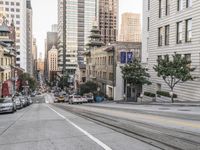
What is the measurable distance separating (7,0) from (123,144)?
172 meters

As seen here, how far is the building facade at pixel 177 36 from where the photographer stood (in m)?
35.3

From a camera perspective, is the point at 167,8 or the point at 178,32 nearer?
the point at 178,32

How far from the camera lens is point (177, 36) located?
39875mm

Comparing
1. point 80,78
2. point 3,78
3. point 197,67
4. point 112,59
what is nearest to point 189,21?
point 197,67

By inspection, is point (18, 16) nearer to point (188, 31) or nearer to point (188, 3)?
point (188, 3)

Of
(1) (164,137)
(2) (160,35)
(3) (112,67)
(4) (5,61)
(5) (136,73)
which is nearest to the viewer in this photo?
(1) (164,137)

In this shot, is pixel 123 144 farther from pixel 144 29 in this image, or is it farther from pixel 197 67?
pixel 144 29

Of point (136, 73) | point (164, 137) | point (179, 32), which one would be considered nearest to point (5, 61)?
point (136, 73)

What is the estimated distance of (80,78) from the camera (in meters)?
119

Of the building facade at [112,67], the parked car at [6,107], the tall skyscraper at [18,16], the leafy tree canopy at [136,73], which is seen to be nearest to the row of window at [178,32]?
the leafy tree canopy at [136,73]

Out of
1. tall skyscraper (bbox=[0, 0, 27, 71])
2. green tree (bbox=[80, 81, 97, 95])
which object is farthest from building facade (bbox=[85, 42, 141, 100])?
tall skyscraper (bbox=[0, 0, 27, 71])

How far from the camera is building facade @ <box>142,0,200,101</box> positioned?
3528 centimetres

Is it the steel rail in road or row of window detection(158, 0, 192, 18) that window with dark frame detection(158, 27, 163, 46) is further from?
the steel rail in road

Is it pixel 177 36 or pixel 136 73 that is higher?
pixel 177 36
